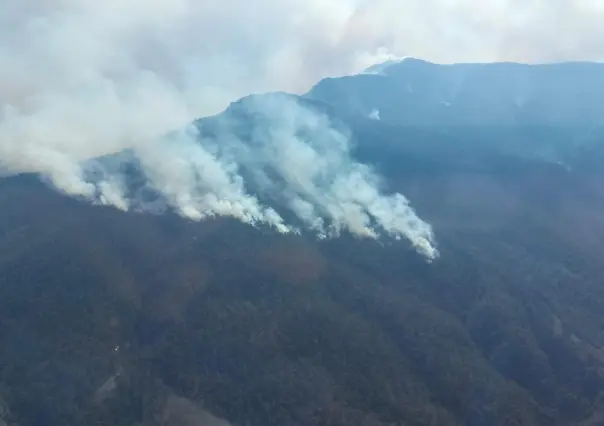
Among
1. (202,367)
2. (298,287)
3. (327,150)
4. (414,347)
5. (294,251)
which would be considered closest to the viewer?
(202,367)

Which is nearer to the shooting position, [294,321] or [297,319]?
[294,321]

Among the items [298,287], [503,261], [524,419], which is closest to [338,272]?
[298,287]

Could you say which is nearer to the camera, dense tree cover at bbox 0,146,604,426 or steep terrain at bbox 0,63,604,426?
steep terrain at bbox 0,63,604,426

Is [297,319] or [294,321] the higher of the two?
[297,319]

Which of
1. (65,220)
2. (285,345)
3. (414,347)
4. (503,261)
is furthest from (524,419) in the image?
(65,220)

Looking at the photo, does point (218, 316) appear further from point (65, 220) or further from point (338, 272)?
point (65, 220)

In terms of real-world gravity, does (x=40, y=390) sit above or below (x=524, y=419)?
below

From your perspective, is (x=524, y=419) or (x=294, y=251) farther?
(x=294, y=251)

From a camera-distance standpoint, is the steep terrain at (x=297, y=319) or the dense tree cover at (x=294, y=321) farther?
the dense tree cover at (x=294, y=321)

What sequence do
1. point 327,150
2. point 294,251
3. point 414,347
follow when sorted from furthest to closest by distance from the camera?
point 327,150
point 294,251
point 414,347

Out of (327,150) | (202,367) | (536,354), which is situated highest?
(327,150)
